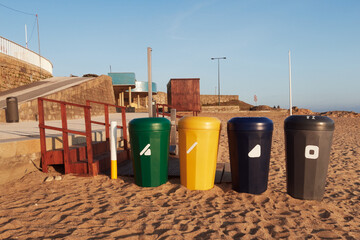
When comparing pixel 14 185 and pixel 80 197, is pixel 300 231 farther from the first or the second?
pixel 14 185

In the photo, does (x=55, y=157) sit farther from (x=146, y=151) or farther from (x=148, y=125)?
(x=148, y=125)

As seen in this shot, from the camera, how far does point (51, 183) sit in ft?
14.8

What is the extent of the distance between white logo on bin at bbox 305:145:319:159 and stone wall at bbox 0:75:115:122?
1203cm

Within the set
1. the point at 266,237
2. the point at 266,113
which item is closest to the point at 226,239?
the point at 266,237

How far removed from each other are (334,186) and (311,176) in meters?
1.38

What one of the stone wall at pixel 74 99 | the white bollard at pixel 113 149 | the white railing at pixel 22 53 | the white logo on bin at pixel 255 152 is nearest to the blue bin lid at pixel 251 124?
the white logo on bin at pixel 255 152

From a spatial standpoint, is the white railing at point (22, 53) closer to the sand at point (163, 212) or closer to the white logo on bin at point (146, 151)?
the sand at point (163, 212)

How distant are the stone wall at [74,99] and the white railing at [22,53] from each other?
614cm

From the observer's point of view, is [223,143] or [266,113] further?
[266,113]

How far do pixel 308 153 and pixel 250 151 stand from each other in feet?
2.67

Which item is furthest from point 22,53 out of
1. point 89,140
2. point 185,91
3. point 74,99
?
point 89,140

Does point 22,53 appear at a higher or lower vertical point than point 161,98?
higher

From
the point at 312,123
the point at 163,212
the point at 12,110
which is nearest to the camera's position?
the point at 163,212

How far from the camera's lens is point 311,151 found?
360 centimetres
